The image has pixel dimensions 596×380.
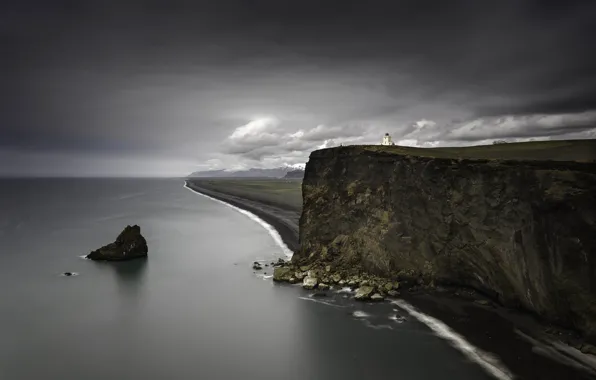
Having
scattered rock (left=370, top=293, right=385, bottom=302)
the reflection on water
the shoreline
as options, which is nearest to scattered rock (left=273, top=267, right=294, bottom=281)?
scattered rock (left=370, top=293, right=385, bottom=302)

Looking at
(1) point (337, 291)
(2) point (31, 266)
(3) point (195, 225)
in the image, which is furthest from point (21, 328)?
(3) point (195, 225)

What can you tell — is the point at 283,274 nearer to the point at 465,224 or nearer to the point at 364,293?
the point at 364,293

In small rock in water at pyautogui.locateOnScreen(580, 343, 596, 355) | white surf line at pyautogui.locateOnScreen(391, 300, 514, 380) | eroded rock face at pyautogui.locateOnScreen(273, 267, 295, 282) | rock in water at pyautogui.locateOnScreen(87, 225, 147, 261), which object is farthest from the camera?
rock in water at pyautogui.locateOnScreen(87, 225, 147, 261)

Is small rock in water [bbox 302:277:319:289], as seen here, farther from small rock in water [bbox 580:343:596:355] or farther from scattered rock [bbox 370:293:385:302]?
small rock in water [bbox 580:343:596:355]

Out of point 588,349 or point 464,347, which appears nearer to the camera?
point 588,349

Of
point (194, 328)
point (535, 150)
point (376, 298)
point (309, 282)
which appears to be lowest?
point (194, 328)

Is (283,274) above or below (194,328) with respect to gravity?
above

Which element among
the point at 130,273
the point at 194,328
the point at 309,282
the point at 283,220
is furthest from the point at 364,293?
the point at 283,220
